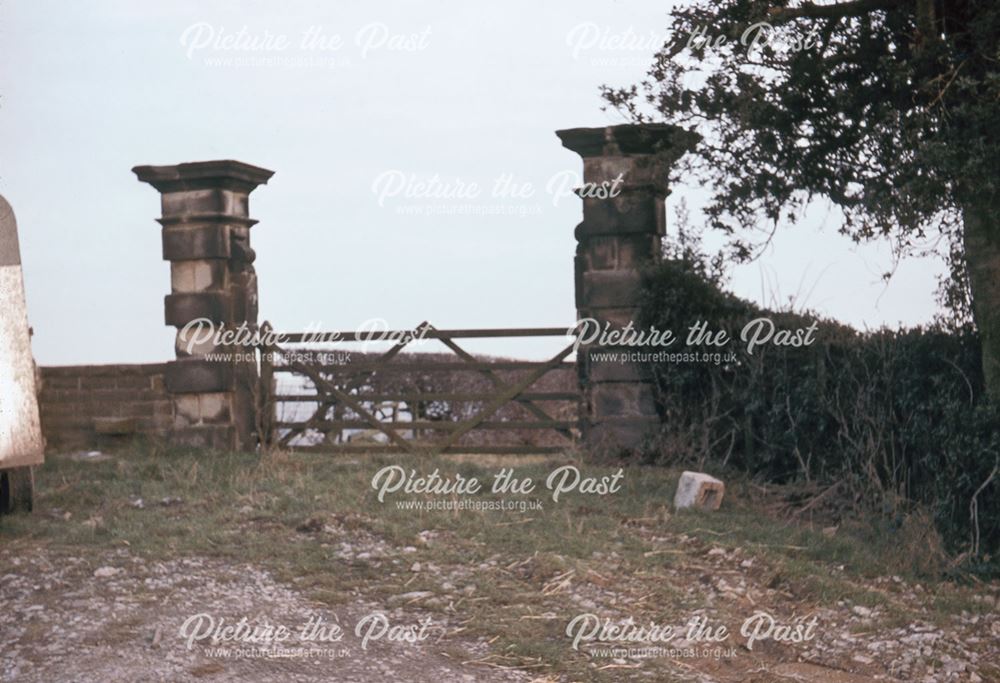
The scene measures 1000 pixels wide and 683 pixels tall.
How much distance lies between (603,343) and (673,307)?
936mm

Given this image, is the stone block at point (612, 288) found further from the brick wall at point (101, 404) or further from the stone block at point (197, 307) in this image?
the brick wall at point (101, 404)

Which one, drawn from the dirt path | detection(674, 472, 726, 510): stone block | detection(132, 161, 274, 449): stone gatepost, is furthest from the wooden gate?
the dirt path

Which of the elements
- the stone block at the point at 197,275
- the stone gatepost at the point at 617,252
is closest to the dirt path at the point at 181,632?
the stone gatepost at the point at 617,252

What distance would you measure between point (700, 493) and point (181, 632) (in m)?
4.74

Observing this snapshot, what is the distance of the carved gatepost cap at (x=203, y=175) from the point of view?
12.6 meters

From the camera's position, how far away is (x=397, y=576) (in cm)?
700

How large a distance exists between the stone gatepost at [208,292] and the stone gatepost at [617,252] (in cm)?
417

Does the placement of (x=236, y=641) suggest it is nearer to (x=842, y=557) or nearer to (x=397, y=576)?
(x=397, y=576)

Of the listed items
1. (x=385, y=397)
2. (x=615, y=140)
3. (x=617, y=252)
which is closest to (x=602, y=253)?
(x=617, y=252)

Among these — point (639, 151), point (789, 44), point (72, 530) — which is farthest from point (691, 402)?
point (72, 530)

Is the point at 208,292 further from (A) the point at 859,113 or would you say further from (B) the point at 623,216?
(A) the point at 859,113

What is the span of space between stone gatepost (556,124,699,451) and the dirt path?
528 cm

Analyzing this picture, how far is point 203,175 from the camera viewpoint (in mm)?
12656

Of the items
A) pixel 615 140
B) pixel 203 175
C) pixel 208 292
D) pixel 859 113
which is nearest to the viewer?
pixel 859 113
